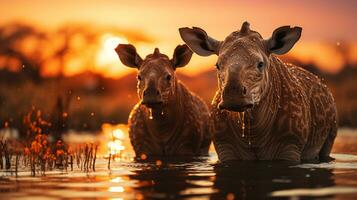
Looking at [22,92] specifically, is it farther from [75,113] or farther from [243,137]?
[243,137]

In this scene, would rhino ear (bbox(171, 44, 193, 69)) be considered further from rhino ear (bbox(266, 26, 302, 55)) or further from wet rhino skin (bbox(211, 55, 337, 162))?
rhino ear (bbox(266, 26, 302, 55))

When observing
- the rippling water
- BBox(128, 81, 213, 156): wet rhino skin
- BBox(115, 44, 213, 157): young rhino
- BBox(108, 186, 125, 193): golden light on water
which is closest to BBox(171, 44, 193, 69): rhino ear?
BBox(115, 44, 213, 157): young rhino

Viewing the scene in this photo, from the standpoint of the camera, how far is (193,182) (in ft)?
39.6

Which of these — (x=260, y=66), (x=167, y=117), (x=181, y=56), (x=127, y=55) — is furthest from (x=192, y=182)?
(x=127, y=55)

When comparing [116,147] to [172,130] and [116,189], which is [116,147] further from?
[116,189]

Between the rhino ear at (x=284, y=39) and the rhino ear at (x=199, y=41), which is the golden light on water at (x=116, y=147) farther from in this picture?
the rhino ear at (x=284, y=39)

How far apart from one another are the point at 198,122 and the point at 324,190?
23.1 ft

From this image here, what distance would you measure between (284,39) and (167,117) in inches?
147

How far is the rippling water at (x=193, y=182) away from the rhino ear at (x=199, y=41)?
1.77 meters

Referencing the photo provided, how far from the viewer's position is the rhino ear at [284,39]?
562 inches

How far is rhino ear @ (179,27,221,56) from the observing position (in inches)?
578

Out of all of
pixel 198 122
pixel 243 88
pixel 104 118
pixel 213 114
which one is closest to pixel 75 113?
pixel 104 118

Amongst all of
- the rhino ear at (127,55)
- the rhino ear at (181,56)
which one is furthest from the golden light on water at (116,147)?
the rhino ear at (181,56)

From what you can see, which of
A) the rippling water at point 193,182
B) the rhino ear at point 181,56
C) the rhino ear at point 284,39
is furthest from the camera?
the rhino ear at point 181,56
